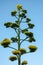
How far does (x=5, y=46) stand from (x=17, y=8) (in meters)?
3.99

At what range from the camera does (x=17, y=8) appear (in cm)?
2836

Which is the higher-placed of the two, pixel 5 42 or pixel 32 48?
pixel 5 42

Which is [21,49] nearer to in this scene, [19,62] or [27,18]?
[19,62]

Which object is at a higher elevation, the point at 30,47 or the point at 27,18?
the point at 27,18

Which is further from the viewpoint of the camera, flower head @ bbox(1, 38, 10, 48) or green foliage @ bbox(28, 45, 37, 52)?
green foliage @ bbox(28, 45, 37, 52)

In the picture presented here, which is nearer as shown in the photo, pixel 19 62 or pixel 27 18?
pixel 19 62

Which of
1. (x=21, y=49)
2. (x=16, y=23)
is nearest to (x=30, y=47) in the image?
(x=21, y=49)

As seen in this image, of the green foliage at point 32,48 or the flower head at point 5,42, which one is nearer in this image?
the flower head at point 5,42

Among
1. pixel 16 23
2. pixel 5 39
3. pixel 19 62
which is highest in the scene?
pixel 16 23

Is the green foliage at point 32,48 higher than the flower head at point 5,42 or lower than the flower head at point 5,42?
lower

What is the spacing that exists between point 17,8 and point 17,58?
4909 millimetres

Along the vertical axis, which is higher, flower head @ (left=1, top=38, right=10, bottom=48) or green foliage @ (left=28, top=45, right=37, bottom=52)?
flower head @ (left=1, top=38, right=10, bottom=48)

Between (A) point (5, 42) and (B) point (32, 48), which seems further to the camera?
(B) point (32, 48)

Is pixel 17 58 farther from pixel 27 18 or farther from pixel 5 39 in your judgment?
pixel 27 18
